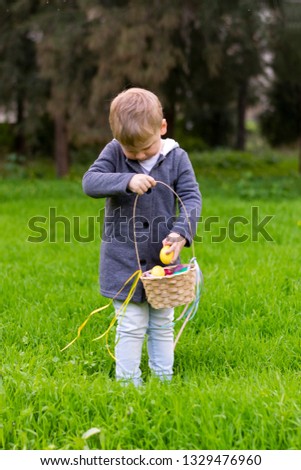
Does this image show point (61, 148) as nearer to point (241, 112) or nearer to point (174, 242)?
point (241, 112)

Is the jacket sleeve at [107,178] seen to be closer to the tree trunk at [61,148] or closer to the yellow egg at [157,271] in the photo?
the yellow egg at [157,271]

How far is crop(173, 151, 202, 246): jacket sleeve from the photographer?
3.18 m

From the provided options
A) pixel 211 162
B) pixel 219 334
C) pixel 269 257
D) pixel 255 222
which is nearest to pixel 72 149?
pixel 211 162

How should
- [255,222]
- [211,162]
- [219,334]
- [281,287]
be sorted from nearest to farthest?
[219,334]
[281,287]
[255,222]
[211,162]

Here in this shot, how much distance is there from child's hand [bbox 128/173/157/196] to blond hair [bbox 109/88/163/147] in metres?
0.19

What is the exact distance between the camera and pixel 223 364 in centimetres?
348

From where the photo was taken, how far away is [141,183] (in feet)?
9.71

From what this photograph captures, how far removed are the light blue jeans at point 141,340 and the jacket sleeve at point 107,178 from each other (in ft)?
2.05

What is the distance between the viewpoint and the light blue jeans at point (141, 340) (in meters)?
3.28

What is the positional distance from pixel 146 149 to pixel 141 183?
0.26 metres

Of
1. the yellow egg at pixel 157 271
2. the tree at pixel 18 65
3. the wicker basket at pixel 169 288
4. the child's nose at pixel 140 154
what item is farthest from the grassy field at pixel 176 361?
the tree at pixel 18 65

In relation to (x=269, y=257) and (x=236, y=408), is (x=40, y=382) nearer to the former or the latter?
(x=236, y=408)

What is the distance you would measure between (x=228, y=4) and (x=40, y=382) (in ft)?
30.2
